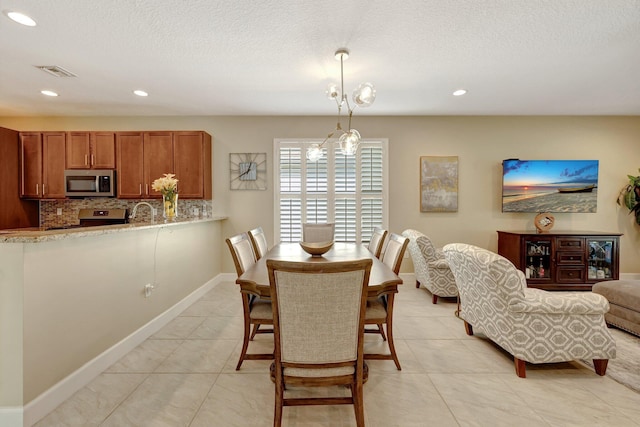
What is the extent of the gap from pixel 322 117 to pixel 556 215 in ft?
13.3

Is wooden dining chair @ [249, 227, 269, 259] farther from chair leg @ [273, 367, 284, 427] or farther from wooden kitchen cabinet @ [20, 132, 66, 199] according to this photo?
wooden kitchen cabinet @ [20, 132, 66, 199]

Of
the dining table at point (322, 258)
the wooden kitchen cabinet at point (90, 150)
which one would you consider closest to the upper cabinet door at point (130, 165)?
the wooden kitchen cabinet at point (90, 150)

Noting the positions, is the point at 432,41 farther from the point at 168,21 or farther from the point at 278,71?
the point at 168,21

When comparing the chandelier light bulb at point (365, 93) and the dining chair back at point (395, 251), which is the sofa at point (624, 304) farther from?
the chandelier light bulb at point (365, 93)

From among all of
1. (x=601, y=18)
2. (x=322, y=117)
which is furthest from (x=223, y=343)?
(x=601, y=18)

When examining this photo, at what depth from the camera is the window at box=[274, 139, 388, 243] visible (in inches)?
181

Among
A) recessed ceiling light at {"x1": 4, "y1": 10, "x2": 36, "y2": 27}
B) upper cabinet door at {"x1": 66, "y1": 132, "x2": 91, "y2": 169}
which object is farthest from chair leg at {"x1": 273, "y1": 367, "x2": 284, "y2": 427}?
upper cabinet door at {"x1": 66, "y1": 132, "x2": 91, "y2": 169}

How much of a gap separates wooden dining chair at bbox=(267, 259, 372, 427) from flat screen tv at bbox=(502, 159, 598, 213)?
167 inches

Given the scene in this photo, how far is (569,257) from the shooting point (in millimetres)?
3992

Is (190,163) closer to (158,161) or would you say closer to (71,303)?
(158,161)

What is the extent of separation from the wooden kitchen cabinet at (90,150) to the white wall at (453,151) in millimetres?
441

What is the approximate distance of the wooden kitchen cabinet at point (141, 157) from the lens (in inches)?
166

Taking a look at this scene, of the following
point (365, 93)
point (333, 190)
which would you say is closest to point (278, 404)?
point (365, 93)

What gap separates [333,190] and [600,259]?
392 centimetres
